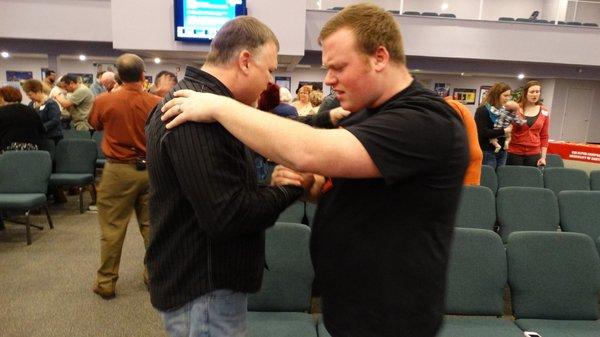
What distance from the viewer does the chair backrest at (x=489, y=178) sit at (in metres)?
4.13

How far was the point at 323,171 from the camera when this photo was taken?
0.87m

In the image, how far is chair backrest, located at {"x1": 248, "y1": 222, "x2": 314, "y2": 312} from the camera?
2.07 m

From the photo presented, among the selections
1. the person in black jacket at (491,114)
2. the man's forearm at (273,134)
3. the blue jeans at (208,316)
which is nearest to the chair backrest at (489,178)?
the person in black jacket at (491,114)

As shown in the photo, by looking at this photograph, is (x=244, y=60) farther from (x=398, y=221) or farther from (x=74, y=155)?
(x=74, y=155)

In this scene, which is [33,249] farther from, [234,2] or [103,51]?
[103,51]

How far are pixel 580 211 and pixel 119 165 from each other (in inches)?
135

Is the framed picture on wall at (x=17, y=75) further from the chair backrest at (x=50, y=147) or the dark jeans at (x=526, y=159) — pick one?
the dark jeans at (x=526, y=159)

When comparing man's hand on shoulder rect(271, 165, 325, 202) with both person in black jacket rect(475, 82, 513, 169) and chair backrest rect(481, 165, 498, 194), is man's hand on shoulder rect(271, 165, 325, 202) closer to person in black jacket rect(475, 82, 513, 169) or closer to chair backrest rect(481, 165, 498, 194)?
chair backrest rect(481, 165, 498, 194)

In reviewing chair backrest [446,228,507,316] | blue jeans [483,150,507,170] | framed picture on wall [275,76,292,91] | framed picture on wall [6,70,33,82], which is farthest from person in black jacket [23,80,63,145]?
framed picture on wall [6,70,33,82]

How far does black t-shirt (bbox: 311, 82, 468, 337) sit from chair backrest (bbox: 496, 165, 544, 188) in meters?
3.68

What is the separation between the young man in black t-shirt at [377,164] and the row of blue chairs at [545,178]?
3.58 m

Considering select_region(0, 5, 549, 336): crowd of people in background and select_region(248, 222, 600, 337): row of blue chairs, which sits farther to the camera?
select_region(248, 222, 600, 337): row of blue chairs

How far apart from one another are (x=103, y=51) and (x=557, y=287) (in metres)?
8.69

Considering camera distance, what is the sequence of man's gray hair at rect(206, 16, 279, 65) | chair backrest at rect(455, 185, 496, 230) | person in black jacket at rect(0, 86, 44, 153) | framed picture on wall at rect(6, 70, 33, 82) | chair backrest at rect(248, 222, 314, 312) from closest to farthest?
man's gray hair at rect(206, 16, 279, 65) → chair backrest at rect(248, 222, 314, 312) → chair backrest at rect(455, 185, 496, 230) → person in black jacket at rect(0, 86, 44, 153) → framed picture on wall at rect(6, 70, 33, 82)
